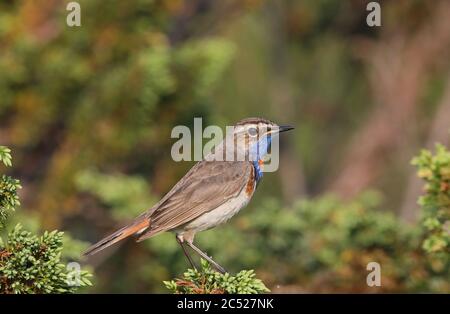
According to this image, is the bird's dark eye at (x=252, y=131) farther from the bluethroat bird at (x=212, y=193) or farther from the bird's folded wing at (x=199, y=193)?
the bird's folded wing at (x=199, y=193)

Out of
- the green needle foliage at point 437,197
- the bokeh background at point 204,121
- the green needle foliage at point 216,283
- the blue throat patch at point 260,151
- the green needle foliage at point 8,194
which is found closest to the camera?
the green needle foliage at point 8,194

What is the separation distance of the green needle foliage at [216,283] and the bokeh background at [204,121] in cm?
212

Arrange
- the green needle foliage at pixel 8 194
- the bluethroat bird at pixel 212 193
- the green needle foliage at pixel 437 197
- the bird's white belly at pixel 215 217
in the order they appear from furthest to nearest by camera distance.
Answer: the bird's white belly at pixel 215 217 → the bluethroat bird at pixel 212 193 → the green needle foliage at pixel 437 197 → the green needle foliage at pixel 8 194

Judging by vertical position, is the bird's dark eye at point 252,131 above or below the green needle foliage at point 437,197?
above

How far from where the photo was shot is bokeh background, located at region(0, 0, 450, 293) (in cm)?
800

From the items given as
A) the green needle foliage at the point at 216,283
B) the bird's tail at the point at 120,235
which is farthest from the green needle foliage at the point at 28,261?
the bird's tail at the point at 120,235

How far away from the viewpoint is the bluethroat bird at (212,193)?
251 inches

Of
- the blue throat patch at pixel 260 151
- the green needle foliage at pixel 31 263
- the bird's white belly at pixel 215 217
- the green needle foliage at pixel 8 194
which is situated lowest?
the green needle foliage at pixel 31 263

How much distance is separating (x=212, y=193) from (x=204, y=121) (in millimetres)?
3338

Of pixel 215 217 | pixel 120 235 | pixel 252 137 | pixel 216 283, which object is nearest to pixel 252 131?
pixel 252 137

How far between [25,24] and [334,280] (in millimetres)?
5464

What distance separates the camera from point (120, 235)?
19.9ft

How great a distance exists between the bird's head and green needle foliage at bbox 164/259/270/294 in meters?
2.36

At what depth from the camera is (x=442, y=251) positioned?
5691mm
